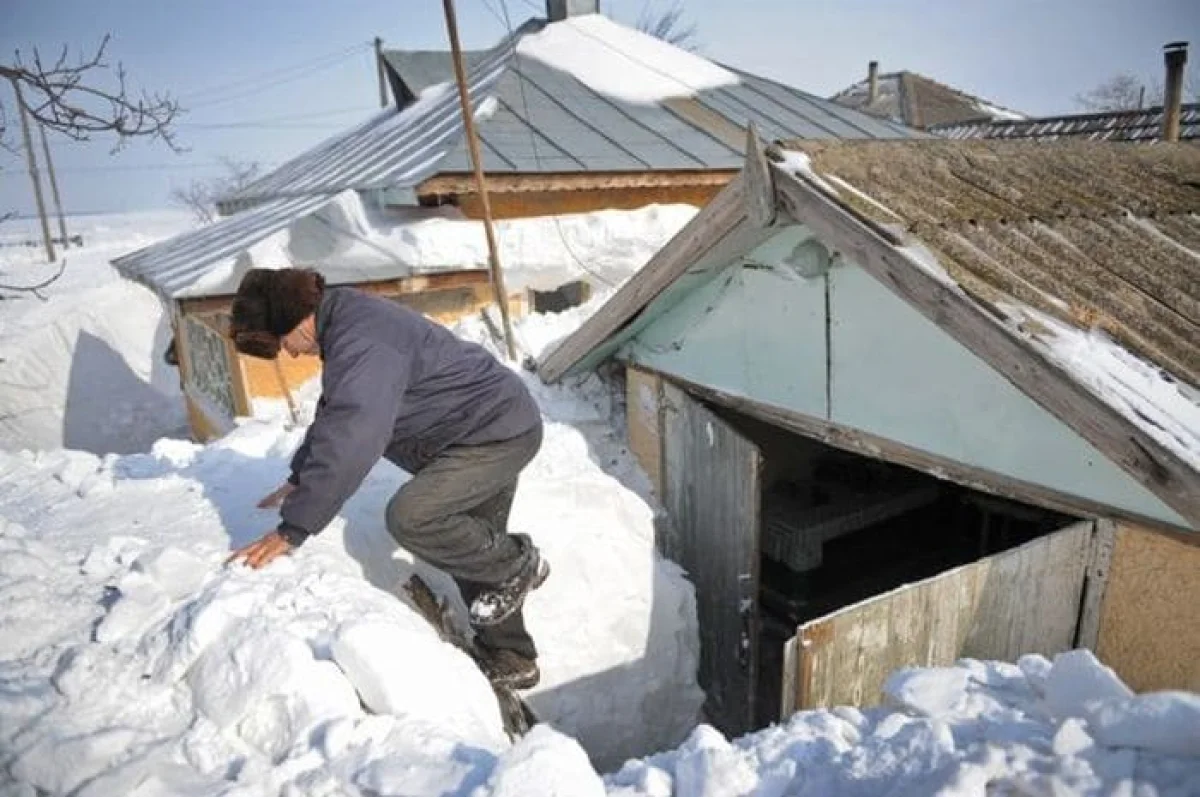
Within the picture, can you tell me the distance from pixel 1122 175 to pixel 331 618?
5.57 m

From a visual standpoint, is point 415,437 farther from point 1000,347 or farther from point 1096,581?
point 1096,581

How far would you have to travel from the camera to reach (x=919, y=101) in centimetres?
2822

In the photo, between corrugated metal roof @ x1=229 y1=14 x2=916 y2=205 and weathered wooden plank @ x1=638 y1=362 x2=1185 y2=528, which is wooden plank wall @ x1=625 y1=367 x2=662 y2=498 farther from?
corrugated metal roof @ x1=229 y1=14 x2=916 y2=205

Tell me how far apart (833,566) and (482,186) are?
5276 mm

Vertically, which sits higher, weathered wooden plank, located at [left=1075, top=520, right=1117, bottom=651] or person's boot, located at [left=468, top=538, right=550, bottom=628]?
weathered wooden plank, located at [left=1075, top=520, right=1117, bottom=651]

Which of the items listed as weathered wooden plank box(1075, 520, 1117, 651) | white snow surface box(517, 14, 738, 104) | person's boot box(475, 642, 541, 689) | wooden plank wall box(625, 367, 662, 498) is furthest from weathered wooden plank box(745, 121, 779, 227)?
white snow surface box(517, 14, 738, 104)

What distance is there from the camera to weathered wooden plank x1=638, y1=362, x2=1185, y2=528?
2.77 m

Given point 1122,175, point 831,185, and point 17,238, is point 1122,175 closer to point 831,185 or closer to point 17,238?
point 831,185

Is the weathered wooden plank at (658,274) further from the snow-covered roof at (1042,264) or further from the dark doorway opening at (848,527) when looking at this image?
the dark doorway opening at (848,527)

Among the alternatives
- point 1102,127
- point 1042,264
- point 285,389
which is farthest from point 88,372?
point 1102,127

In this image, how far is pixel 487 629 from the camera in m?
3.41

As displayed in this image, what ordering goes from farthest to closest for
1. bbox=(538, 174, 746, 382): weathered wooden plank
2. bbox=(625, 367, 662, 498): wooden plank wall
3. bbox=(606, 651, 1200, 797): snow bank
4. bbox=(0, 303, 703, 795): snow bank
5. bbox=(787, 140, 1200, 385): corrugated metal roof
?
bbox=(625, 367, 662, 498): wooden plank wall, bbox=(538, 174, 746, 382): weathered wooden plank, bbox=(787, 140, 1200, 385): corrugated metal roof, bbox=(0, 303, 703, 795): snow bank, bbox=(606, 651, 1200, 797): snow bank

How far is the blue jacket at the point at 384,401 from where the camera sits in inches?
106

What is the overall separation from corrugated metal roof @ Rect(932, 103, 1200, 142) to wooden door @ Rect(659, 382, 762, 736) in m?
14.9
